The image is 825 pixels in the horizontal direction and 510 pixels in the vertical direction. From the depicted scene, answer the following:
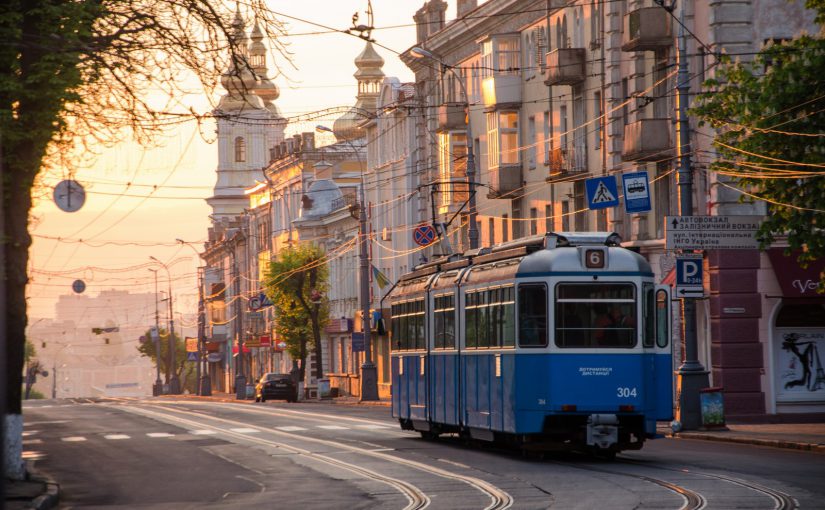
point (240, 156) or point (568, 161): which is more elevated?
point (240, 156)

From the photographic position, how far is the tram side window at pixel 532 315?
22.1 metres

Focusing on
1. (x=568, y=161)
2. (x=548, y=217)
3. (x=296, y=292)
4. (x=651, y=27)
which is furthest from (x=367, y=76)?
(x=651, y=27)

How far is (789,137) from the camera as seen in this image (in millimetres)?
27344

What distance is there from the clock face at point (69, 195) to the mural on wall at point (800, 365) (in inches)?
797

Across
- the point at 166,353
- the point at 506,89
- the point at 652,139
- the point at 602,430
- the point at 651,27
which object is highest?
the point at 506,89

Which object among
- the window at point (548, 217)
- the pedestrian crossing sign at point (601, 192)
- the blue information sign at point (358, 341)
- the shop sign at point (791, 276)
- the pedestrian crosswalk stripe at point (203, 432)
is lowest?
the pedestrian crosswalk stripe at point (203, 432)

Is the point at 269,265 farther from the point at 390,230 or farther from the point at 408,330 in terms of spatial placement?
the point at 408,330

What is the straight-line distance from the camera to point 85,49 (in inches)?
667

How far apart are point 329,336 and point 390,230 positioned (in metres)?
14.6

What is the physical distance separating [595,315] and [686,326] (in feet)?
30.8

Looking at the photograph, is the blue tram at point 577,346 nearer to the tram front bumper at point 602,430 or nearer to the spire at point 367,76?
the tram front bumper at point 602,430

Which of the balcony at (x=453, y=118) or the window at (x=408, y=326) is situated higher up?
the balcony at (x=453, y=118)

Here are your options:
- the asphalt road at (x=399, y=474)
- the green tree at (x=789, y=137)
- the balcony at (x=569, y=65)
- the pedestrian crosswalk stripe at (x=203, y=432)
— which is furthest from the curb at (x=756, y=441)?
the balcony at (x=569, y=65)

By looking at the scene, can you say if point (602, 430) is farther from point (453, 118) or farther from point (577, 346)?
point (453, 118)
